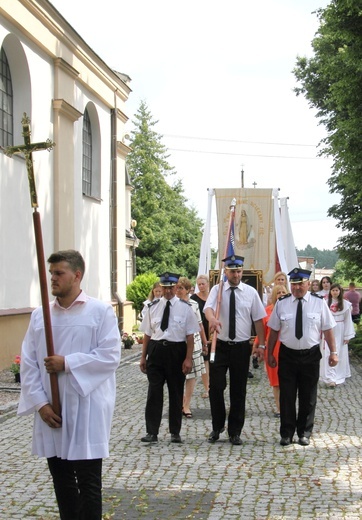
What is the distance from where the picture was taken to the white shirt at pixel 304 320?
9.37 m

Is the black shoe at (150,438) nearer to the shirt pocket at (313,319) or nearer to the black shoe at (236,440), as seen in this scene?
the black shoe at (236,440)

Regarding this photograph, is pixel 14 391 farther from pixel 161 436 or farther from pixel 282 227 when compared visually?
pixel 282 227

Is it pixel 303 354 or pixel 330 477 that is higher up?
pixel 303 354

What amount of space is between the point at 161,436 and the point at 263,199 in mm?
9922

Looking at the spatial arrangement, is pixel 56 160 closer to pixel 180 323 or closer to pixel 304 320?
pixel 180 323

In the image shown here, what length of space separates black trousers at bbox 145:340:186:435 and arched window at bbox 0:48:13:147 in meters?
10.2

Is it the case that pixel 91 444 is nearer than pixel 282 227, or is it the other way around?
pixel 91 444

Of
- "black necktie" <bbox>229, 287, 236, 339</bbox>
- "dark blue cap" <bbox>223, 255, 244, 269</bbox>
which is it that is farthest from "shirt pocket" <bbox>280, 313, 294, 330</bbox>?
"dark blue cap" <bbox>223, 255, 244, 269</bbox>

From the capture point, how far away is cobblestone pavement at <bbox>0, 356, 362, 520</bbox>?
6.45m

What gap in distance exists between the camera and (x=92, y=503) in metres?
5.00

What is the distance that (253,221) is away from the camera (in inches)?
744

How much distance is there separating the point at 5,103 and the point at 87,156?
286 inches

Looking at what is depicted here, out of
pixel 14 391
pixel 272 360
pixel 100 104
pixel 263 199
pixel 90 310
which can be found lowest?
pixel 14 391

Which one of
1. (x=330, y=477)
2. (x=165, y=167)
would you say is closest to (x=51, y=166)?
(x=330, y=477)
